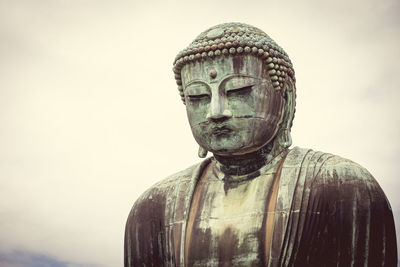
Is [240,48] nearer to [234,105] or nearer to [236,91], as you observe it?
[236,91]

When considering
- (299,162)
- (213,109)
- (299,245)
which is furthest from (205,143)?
(299,245)

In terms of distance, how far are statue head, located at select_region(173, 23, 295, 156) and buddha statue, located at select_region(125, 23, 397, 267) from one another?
0.01 m

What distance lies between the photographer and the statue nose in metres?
9.34

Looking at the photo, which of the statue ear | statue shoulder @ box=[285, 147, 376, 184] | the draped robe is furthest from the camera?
the statue ear

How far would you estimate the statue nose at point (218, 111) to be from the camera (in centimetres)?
934

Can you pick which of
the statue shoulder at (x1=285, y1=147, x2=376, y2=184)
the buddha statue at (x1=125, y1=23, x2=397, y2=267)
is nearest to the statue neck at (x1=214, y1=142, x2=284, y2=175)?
the buddha statue at (x1=125, y1=23, x2=397, y2=267)

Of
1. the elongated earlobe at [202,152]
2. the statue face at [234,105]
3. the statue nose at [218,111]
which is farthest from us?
the elongated earlobe at [202,152]

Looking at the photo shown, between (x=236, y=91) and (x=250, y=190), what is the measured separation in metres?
1.31

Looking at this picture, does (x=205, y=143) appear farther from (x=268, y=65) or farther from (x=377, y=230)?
(x=377, y=230)

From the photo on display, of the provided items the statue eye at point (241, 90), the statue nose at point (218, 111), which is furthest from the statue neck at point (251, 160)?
the statue eye at point (241, 90)

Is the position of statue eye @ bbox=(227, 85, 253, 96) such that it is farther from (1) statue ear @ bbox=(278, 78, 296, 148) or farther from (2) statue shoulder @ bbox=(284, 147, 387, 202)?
(2) statue shoulder @ bbox=(284, 147, 387, 202)

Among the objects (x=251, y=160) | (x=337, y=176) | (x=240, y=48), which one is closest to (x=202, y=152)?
(x=251, y=160)

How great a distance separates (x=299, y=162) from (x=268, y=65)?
4.48 ft

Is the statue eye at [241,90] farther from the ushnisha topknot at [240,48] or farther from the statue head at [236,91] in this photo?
the ushnisha topknot at [240,48]
